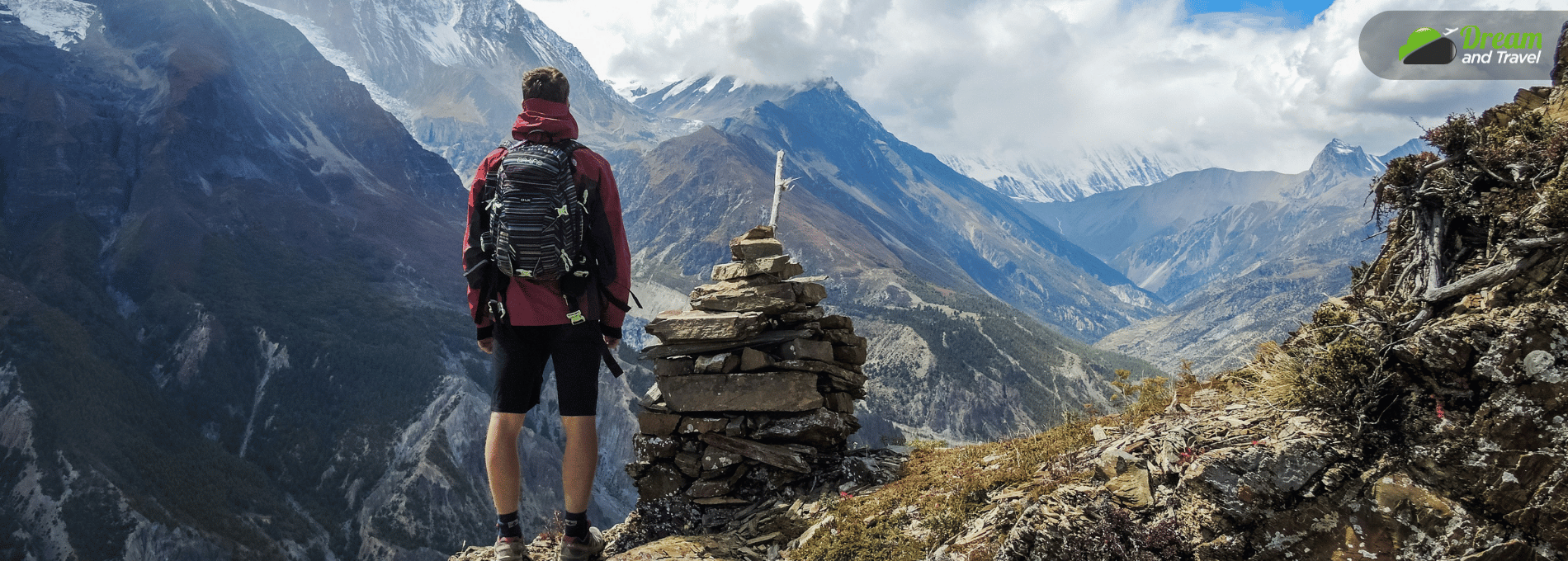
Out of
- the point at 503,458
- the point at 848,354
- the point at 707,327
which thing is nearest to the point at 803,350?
the point at 848,354

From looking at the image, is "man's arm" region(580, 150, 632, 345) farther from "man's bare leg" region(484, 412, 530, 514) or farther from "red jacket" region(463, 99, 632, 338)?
"man's bare leg" region(484, 412, 530, 514)

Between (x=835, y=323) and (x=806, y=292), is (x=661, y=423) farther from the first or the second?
(x=835, y=323)

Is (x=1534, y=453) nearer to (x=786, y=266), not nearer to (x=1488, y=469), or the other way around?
(x=1488, y=469)

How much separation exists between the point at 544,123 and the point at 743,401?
493 cm

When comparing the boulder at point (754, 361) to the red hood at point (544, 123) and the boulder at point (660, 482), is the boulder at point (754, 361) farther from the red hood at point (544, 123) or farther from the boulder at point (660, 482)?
the red hood at point (544, 123)

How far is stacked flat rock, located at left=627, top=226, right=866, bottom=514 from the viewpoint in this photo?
9.91 meters

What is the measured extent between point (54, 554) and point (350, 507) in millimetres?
41282

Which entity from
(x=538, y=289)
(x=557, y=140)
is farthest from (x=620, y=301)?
(x=557, y=140)

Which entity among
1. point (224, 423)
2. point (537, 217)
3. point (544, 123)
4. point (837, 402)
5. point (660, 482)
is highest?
point (544, 123)

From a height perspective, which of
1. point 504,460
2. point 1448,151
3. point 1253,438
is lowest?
point 504,460

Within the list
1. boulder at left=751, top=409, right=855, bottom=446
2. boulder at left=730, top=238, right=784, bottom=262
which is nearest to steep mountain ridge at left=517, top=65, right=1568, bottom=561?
boulder at left=751, top=409, right=855, bottom=446

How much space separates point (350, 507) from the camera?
465 ft

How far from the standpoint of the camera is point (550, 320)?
22.3 feet

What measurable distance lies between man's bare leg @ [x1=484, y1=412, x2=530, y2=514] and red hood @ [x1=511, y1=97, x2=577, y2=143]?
2759 millimetres
